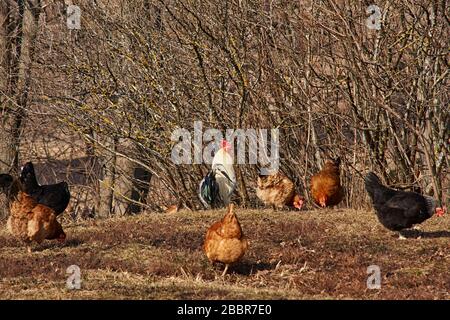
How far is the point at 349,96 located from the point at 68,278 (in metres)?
6.83

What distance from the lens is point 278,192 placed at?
49.4ft

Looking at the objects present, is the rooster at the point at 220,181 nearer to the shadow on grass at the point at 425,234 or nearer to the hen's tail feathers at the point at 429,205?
the shadow on grass at the point at 425,234

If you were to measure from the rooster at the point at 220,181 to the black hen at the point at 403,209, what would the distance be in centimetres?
377

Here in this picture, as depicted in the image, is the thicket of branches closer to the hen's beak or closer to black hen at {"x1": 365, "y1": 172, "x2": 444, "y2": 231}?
the hen's beak

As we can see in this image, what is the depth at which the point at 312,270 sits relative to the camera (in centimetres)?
1067

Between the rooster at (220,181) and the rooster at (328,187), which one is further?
the rooster at (220,181)

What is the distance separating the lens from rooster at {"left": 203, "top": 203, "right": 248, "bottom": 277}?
1028 cm

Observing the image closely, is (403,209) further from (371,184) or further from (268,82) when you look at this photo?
(268,82)

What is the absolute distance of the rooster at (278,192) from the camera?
1505 centimetres

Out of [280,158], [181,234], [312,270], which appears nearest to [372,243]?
[312,270]

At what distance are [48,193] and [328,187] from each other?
4.47m

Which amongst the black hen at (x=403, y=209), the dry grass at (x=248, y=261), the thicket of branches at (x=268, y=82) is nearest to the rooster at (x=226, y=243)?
the dry grass at (x=248, y=261)

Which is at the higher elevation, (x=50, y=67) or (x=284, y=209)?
(x=50, y=67)

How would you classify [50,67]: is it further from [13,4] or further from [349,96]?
[349,96]
